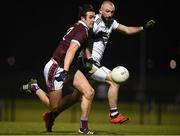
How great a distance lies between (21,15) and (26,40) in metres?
3.12

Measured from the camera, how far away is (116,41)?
58.0m

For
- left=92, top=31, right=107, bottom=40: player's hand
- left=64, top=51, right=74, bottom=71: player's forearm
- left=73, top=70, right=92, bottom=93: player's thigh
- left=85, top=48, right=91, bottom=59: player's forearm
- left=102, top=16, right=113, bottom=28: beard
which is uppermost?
left=102, top=16, right=113, bottom=28: beard

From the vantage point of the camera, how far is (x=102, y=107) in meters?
43.7

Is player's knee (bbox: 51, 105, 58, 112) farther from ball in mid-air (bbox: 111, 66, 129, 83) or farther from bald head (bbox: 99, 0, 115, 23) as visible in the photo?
bald head (bbox: 99, 0, 115, 23)

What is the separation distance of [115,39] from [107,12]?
140 feet

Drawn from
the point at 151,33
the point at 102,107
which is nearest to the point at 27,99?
the point at 102,107

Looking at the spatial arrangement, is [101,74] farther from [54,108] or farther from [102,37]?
[54,108]

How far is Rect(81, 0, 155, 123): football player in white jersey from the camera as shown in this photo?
1517cm

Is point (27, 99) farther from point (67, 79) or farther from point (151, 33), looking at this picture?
point (67, 79)

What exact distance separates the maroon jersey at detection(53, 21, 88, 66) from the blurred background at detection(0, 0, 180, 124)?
3669cm

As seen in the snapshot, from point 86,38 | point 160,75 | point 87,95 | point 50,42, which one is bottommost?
point 87,95

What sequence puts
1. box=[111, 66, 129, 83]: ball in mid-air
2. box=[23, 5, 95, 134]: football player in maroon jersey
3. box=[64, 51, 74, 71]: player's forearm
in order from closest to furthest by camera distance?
box=[64, 51, 74, 71]: player's forearm, box=[23, 5, 95, 134]: football player in maroon jersey, box=[111, 66, 129, 83]: ball in mid-air

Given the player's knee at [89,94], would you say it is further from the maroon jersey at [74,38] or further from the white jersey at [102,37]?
the white jersey at [102,37]

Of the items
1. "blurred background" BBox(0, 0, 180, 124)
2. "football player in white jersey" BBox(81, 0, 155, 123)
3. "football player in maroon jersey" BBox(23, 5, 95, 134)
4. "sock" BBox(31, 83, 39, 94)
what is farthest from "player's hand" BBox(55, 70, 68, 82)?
"blurred background" BBox(0, 0, 180, 124)
